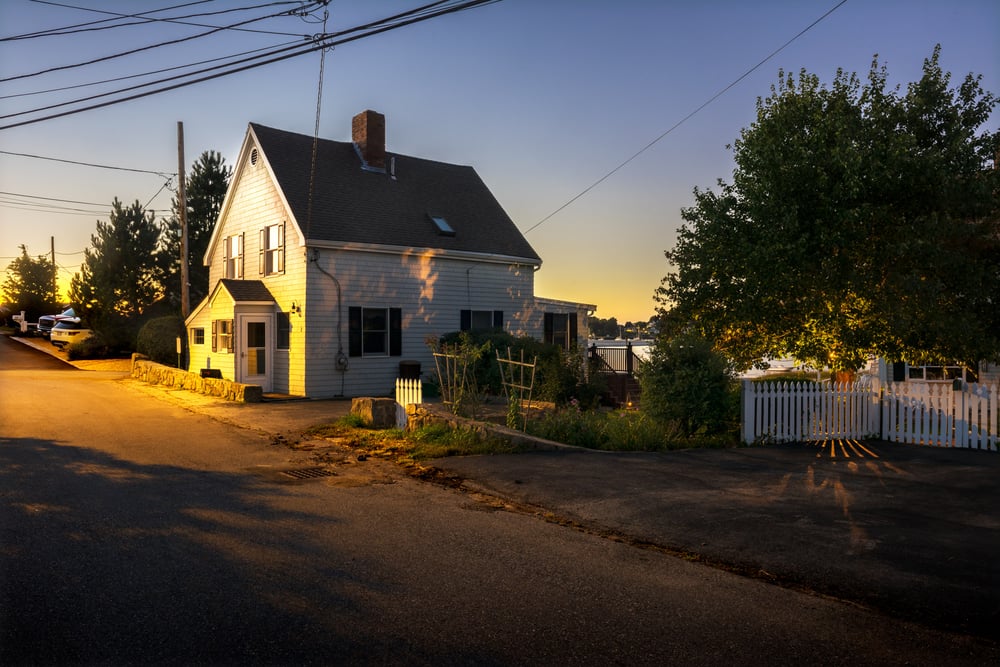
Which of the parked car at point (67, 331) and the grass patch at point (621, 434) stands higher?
the parked car at point (67, 331)

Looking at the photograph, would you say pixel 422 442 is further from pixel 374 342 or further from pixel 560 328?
pixel 560 328

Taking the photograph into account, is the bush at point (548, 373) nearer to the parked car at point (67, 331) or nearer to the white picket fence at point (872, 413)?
the white picket fence at point (872, 413)

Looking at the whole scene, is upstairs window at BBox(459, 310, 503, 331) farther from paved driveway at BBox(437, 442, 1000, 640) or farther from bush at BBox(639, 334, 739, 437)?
paved driveway at BBox(437, 442, 1000, 640)

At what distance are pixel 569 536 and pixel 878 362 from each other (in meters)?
16.8

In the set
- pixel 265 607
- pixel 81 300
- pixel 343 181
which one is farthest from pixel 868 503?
pixel 81 300

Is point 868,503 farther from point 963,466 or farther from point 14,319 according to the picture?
point 14,319

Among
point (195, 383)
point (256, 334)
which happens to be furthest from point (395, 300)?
point (195, 383)

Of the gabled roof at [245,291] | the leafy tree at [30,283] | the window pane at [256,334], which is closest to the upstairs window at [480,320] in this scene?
the gabled roof at [245,291]

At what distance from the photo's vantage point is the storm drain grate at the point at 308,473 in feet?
31.6

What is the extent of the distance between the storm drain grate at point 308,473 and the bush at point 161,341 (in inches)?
906

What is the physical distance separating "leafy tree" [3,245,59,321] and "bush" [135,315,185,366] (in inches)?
1628

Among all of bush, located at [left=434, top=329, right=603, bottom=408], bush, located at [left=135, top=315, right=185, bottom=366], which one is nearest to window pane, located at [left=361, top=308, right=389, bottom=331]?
bush, located at [left=434, top=329, right=603, bottom=408]

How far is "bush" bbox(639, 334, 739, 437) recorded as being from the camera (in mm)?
12805

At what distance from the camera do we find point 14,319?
5994cm
